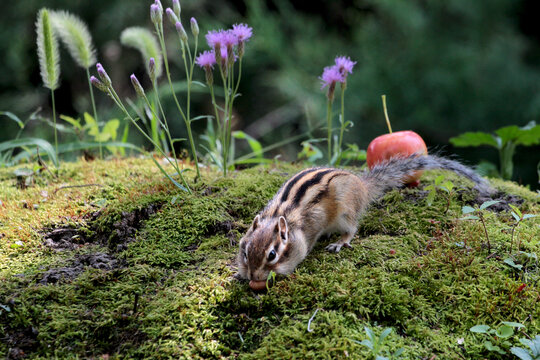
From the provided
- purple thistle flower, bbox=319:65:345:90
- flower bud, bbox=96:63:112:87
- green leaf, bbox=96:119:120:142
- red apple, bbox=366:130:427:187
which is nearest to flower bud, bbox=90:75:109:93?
flower bud, bbox=96:63:112:87

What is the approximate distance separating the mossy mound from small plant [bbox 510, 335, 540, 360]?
0.09m

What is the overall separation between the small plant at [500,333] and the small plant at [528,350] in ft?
0.18

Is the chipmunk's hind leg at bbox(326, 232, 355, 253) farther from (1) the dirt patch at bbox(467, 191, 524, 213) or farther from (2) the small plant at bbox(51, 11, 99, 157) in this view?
(2) the small plant at bbox(51, 11, 99, 157)

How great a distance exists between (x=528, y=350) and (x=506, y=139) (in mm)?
2604

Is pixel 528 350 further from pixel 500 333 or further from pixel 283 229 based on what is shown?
pixel 283 229

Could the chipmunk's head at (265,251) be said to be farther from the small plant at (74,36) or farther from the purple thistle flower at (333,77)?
the small plant at (74,36)

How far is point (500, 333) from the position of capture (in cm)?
195

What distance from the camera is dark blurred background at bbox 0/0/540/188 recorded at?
203 inches

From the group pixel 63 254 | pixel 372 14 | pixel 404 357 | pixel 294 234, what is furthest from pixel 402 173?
pixel 372 14

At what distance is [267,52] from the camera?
5812 millimetres

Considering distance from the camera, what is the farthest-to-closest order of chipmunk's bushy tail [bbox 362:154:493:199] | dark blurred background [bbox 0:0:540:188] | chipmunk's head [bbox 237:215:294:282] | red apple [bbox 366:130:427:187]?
dark blurred background [bbox 0:0:540:188] → red apple [bbox 366:130:427:187] → chipmunk's bushy tail [bbox 362:154:493:199] → chipmunk's head [bbox 237:215:294:282]

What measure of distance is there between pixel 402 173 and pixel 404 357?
1.52 m

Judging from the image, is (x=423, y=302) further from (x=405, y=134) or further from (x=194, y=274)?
(x=405, y=134)

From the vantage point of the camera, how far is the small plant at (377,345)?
1.80 meters
